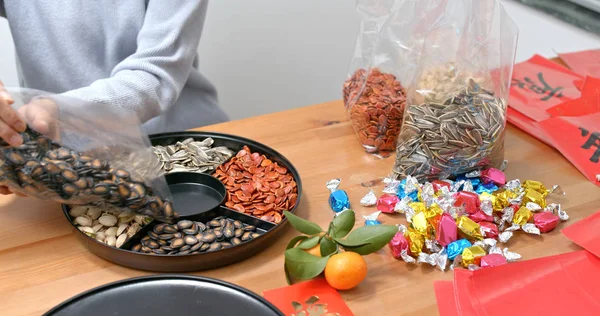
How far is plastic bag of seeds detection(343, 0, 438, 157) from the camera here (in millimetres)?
1115

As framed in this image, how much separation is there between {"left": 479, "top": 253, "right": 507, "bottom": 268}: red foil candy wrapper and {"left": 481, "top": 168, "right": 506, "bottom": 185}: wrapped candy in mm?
189

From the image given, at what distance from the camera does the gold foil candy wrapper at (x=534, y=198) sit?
3.15 feet

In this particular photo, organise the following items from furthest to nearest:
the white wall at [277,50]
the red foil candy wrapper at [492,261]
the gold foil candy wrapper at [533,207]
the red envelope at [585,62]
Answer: the white wall at [277,50] → the red envelope at [585,62] → the gold foil candy wrapper at [533,207] → the red foil candy wrapper at [492,261]

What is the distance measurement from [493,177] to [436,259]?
0.77 ft

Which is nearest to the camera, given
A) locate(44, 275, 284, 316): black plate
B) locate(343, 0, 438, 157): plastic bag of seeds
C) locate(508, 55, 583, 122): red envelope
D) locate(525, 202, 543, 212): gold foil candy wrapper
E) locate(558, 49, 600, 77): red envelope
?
locate(44, 275, 284, 316): black plate

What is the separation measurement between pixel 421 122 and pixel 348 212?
0.25 m

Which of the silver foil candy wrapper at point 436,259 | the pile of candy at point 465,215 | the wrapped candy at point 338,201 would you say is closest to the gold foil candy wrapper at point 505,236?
the pile of candy at point 465,215

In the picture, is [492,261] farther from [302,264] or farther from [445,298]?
[302,264]

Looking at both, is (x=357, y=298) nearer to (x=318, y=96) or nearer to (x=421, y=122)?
(x=421, y=122)

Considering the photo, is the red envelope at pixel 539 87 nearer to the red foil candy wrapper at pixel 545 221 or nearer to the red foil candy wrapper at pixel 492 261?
the red foil candy wrapper at pixel 545 221

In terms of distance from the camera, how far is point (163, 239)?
86 centimetres

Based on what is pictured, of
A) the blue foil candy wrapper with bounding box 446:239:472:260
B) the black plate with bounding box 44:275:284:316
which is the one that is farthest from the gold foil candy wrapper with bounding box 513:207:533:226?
the black plate with bounding box 44:275:284:316

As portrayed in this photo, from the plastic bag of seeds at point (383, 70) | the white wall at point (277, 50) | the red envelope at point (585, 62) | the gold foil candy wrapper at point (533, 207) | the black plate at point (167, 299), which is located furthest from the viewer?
the white wall at point (277, 50)

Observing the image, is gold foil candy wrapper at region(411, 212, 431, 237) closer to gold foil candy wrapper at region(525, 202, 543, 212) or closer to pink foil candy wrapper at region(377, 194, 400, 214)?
pink foil candy wrapper at region(377, 194, 400, 214)
